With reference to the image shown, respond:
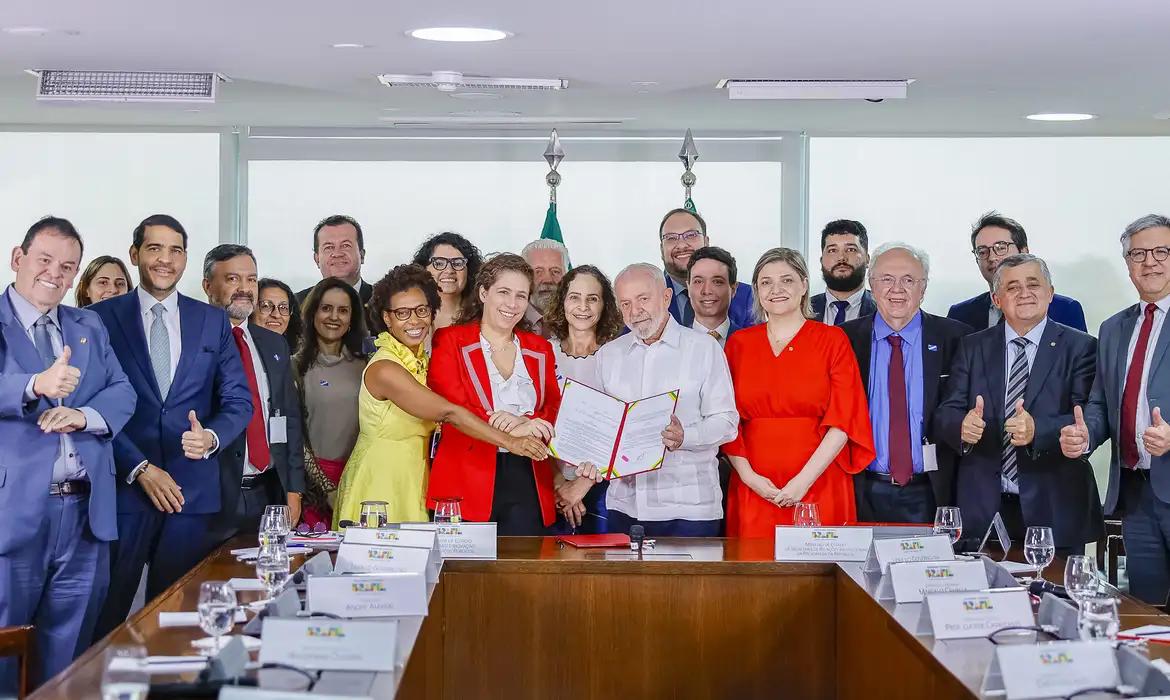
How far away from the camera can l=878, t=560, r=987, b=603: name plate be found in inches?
131

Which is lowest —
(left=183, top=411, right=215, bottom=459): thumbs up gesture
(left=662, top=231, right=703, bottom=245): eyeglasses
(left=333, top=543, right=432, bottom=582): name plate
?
(left=333, top=543, right=432, bottom=582): name plate

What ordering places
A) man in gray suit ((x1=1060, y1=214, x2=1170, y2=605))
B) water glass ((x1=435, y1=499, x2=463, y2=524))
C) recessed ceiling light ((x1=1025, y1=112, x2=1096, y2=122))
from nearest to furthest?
water glass ((x1=435, y1=499, x2=463, y2=524)) → man in gray suit ((x1=1060, y1=214, x2=1170, y2=605)) → recessed ceiling light ((x1=1025, y1=112, x2=1096, y2=122))

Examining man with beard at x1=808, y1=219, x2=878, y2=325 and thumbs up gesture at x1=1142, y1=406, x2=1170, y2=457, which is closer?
thumbs up gesture at x1=1142, y1=406, x2=1170, y2=457

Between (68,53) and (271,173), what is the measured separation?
8.66ft

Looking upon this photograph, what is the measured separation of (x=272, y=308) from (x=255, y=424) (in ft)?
2.75

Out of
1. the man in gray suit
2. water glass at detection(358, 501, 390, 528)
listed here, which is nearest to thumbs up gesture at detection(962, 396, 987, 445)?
the man in gray suit

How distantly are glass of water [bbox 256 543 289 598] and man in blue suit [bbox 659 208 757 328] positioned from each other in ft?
9.63


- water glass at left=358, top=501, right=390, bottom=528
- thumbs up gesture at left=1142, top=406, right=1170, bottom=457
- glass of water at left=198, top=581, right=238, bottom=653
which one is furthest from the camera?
thumbs up gesture at left=1142, top=406, right=1170, bottom=457

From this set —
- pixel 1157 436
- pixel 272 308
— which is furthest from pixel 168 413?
pixel 1157 436

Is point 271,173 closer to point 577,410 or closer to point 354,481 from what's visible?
point 354,481

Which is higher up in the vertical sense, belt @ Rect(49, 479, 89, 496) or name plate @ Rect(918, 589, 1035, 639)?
belt @ Rect(49, 479, 89, 496)

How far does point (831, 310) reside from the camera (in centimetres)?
602

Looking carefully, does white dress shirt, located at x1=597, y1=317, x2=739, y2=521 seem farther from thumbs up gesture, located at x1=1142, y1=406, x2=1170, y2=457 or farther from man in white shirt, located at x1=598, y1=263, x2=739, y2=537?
thumbs up gesture, located at x1=1142, y1=406, x2=1170, y2=457

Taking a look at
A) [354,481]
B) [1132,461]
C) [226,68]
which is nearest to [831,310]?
[1132,461]
